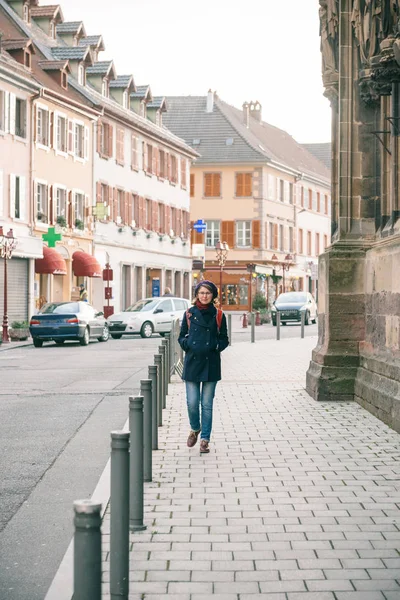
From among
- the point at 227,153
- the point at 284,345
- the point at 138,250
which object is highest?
the point at 227,153

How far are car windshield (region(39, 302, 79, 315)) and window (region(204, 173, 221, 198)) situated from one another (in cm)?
4516

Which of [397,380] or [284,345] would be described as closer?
[397,380]

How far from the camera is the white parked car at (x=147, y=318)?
38031mm

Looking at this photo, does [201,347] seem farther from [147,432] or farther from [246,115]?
[246,115]

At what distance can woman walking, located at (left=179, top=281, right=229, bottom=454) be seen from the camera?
9719 millimetres

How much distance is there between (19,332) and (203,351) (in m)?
26.9

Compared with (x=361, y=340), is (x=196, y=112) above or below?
above

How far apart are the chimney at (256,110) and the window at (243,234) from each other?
1399 cm

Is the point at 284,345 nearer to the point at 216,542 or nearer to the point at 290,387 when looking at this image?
the point at 290,387

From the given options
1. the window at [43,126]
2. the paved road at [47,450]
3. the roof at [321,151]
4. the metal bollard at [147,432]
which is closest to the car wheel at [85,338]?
the paved road at [47,450]

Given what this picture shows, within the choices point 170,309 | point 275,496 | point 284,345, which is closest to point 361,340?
point 275,496

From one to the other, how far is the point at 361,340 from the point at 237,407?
191 centimetres

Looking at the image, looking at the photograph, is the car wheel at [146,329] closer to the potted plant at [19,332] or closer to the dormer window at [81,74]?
the potted plant at [19,332]

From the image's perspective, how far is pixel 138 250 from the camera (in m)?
56.2
